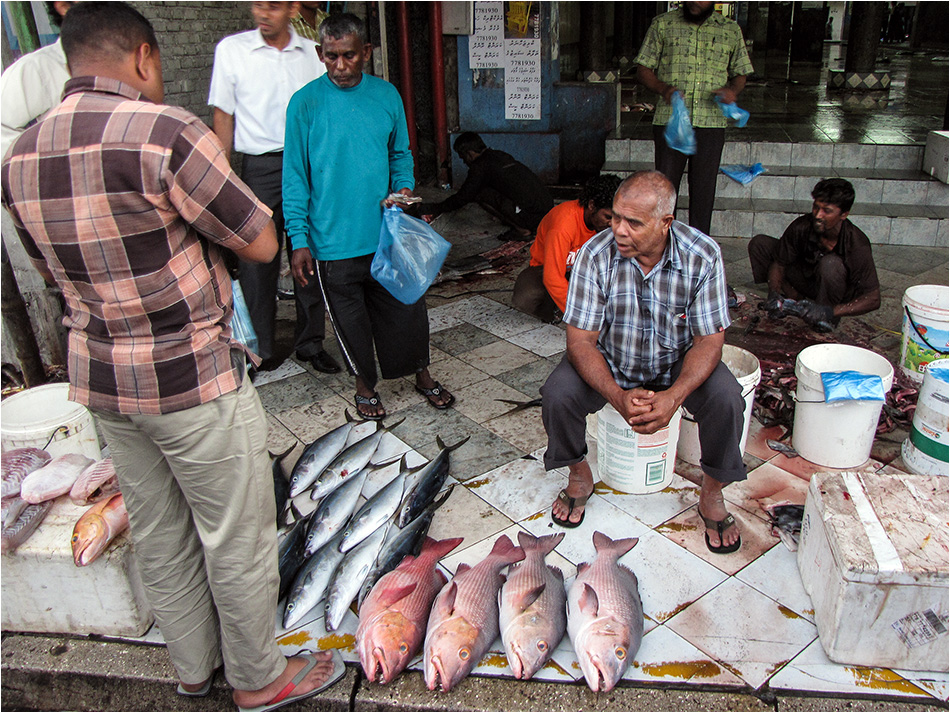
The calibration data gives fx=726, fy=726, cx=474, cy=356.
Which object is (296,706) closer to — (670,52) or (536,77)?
(670,52)

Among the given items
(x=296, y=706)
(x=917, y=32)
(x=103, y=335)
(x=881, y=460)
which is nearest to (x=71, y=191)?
(x=103, y=335)

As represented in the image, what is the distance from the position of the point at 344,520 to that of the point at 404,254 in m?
1.46

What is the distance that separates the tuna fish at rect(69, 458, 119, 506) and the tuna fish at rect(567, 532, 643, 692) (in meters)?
1.93

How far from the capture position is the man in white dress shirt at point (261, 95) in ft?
13.9

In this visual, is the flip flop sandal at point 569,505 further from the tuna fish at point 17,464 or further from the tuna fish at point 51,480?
the tuna fish at point 17,464

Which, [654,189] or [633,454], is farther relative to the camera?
[633,454]

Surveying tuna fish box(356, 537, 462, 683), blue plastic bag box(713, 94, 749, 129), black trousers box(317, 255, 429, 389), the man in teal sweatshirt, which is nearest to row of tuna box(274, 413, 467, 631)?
tuna fish box(356, 537, 462, 683)

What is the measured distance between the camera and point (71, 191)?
188 cm

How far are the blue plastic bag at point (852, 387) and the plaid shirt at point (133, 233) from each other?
8.87 feet

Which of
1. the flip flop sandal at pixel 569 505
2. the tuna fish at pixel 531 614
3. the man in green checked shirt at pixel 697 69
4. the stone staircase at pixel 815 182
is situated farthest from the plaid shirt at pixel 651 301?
the stone staircase at pixel 815 182

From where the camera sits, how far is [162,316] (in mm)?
2051

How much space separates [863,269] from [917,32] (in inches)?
858

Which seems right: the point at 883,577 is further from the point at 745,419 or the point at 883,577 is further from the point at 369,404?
the point at 369,404

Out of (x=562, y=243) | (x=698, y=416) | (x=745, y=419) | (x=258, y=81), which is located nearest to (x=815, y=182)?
(x=562, y=243)
